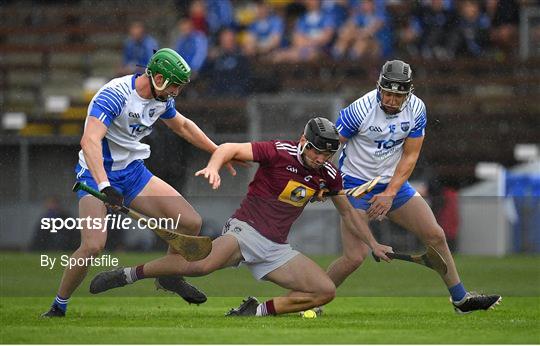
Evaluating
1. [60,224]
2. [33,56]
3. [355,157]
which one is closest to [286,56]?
[33,56]

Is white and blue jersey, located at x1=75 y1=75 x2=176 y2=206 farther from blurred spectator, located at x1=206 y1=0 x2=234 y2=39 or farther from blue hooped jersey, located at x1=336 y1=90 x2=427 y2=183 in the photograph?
blurred spectator, located at x1=206 y1=0 x2=234 y2=39

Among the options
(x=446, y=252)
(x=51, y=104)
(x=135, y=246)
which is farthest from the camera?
(x=51, y=104)

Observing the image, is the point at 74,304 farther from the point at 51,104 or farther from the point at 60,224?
the point at 51,104

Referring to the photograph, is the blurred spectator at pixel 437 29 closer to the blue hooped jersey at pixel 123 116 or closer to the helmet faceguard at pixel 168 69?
the blue hooped jersey at pixel 123 116

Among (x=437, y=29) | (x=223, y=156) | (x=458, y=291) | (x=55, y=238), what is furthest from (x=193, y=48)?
(x=223, y=156)

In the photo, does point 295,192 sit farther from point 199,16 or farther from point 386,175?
point 199,16

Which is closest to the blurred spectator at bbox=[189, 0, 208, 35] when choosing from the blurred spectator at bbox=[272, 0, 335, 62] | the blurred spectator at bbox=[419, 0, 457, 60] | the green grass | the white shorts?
the blurred spectator at bbox=[272, 0, 335, 62]

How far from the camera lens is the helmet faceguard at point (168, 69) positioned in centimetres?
932

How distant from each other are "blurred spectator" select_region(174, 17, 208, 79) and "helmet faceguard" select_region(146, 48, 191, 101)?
7.41m

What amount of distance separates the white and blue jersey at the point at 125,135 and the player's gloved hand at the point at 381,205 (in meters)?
1.69

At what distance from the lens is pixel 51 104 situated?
1747cm

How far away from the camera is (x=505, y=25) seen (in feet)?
62.4

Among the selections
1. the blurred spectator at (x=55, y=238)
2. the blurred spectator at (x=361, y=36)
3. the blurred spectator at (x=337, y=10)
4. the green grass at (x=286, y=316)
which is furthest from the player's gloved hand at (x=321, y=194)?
the blurred spectator at (x=337, y=10)

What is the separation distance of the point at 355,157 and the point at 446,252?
101 centimetres
